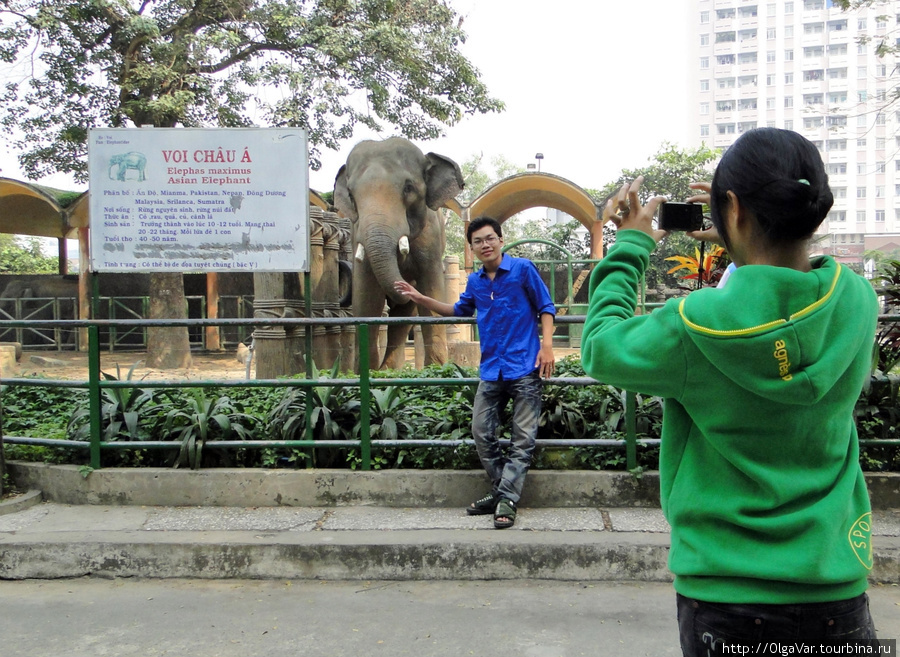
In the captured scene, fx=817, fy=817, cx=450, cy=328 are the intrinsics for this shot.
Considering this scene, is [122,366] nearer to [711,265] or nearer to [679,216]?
[711,265]

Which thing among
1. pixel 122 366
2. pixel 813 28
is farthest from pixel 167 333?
pixel 813 28

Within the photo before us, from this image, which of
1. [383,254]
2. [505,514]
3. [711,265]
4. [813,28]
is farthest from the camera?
[813,28]

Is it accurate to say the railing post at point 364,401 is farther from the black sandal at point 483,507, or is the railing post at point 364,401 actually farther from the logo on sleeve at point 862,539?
the logo on sleeve at point 862,539

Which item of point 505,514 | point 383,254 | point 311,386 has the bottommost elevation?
point 505,514

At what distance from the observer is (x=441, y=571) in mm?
4387

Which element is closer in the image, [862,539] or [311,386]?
[862,539]

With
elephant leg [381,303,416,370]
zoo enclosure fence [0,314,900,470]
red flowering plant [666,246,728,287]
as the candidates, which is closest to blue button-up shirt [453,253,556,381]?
zoo enclosure fence [0,314,900,470]

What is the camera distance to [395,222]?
836 cm

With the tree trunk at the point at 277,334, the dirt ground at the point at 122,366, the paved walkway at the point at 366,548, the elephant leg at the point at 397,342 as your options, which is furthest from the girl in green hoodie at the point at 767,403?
the dirt ground at the point at 122,366

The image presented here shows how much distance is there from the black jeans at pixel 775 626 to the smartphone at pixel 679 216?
0.85 m

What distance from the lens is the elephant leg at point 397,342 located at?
975 centimetres

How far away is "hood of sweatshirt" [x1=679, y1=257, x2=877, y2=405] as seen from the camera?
4.90 feet

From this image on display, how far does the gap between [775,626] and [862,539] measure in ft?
0.84

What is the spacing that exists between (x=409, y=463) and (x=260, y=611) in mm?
1562
